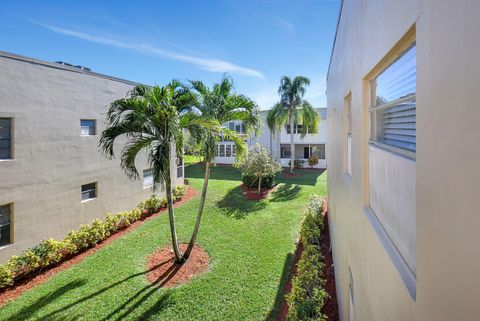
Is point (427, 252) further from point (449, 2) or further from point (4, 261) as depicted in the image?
point (4, 261)

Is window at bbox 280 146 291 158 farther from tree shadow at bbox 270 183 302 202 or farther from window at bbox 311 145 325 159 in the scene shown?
tree shadow at bbox 270 183 302 202

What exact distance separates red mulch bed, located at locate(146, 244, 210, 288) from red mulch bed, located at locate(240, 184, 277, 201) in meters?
7.35

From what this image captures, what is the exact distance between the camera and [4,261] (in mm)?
8195

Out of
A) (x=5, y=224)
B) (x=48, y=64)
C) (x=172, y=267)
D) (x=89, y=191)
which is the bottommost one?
(x=172, y=267)

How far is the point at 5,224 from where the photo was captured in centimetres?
834

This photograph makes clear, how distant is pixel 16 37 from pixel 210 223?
10.2 metres

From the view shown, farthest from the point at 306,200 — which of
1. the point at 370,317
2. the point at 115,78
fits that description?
the point at 370,317

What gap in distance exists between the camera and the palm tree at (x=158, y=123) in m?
A: 7.41

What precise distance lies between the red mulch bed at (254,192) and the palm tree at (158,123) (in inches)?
362

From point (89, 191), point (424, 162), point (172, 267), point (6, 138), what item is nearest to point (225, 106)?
point (172, 267)

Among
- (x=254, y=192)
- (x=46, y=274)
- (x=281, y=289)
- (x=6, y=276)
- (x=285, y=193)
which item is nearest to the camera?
(x=281, y=289)

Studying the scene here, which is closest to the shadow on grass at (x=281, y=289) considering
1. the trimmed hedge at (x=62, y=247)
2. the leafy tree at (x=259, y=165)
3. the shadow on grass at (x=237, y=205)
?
the shadow on grass at (x=237, y=205)

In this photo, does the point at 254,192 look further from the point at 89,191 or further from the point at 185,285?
the point at 185,285

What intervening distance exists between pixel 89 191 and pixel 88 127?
9.42 ft
